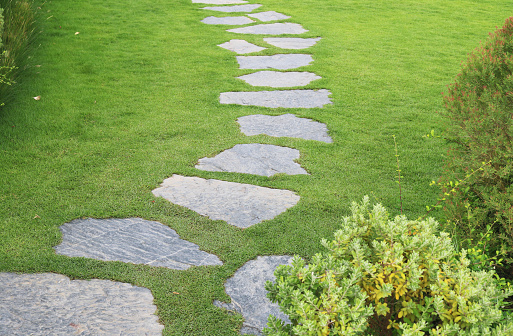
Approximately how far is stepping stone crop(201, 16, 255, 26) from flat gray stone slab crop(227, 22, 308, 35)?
0.51m

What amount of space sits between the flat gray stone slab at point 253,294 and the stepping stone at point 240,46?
17.5 feet

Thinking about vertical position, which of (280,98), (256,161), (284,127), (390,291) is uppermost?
(390,291)

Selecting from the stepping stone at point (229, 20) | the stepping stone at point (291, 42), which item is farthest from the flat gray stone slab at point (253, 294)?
the stepping stone at point (229, 20)

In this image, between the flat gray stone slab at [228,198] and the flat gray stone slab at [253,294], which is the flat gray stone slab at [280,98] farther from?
the flat gray stone slab at [253,294]

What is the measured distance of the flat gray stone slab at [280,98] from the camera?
532 cm

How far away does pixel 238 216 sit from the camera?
10.4 ft

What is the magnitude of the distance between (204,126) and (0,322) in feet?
9.62

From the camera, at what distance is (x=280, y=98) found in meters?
5.47

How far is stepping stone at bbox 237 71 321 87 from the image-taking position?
235 inches

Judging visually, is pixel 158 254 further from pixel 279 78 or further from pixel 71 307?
pixel 279 78

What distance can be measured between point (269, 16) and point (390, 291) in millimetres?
9302

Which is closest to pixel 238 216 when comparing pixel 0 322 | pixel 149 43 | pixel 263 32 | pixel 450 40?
pixel 0 322

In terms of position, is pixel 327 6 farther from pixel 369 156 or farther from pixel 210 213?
pixel 210 213

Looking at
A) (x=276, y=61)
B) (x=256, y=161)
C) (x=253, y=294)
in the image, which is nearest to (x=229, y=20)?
(x=276, y=61)
